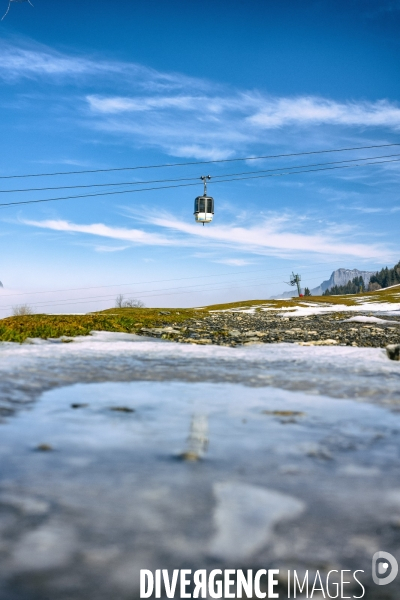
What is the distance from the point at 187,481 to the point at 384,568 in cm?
110

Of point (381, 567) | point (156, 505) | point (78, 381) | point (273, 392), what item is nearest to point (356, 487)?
point (381, 567)

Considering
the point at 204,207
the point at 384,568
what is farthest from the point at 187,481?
the point at 204,207

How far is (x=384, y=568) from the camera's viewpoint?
1718 mm

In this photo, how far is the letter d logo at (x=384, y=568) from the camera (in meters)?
1.67

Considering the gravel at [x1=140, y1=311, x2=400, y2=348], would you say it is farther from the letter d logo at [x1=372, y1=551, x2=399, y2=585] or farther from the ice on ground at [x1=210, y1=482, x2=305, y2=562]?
the letter d logo at [x1=372, y1=551, x2=399, y2=585]

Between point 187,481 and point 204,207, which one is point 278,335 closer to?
point 187,481

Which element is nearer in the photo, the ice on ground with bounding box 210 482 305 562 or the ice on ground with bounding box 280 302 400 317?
the ice on ground with bounding box 210 482 305 562

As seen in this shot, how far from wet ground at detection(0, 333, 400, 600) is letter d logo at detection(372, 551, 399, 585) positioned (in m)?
0.03

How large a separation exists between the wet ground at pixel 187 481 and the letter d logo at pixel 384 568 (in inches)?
1.2

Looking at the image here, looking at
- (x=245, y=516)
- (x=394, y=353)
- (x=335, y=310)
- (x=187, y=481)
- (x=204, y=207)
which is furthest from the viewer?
(x=335, y=310)

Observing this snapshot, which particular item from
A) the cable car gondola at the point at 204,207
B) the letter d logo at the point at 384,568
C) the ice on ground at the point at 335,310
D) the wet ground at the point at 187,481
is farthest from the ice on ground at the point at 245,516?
the ice on ground at the point at 335,310

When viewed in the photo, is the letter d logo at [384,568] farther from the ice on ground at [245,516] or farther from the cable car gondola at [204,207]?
the cable car gondola at [204,207]

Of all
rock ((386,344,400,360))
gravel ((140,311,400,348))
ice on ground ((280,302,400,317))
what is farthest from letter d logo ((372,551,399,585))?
ice on ground ((280,302,400,317))

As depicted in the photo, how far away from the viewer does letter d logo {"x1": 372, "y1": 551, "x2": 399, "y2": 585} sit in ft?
5.47
